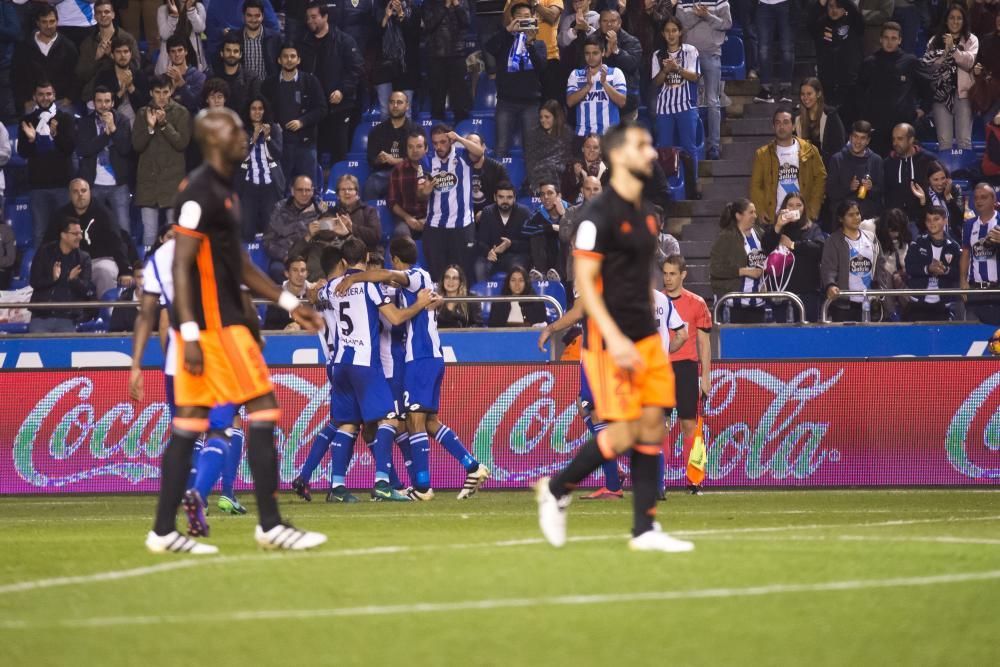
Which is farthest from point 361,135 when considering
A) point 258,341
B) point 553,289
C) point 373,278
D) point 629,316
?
point 629,316

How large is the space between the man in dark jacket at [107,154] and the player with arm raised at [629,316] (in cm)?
1400

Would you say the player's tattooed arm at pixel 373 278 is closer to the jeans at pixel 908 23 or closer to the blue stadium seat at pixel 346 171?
the blue stadium seat at pixel 346 171

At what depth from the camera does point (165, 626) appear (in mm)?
6418

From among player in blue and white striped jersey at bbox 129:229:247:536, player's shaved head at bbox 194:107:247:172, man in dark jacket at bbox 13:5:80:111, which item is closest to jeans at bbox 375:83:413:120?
man in dark jacket at bbox 13:5:80:111

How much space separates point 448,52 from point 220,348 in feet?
46.5

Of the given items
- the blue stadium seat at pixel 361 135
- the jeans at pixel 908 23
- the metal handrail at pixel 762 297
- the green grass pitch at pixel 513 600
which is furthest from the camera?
→ the blue stadium seat at pixel 361 135

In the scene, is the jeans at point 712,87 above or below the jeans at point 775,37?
below

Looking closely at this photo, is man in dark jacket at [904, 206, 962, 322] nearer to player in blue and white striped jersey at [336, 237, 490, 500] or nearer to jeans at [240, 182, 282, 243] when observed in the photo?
player in blue and white striped jersey at [336, 237, 490, 500]

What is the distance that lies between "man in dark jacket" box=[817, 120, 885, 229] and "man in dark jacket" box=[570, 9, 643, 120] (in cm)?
283

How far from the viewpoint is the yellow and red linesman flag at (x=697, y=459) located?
1559 cm

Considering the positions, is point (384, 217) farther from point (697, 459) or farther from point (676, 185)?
point (697, 459)

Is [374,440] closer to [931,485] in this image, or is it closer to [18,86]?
[931,485]

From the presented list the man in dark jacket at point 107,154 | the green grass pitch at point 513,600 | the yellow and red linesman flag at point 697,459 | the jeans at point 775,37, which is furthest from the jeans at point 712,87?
the green grass pitch at point 513,600

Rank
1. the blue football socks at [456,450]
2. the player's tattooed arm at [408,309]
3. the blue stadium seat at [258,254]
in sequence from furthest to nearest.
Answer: the blue stadium seat at [258,254]
the blue football socks at [456,450]
the player's tattooed arm at [408,309]
